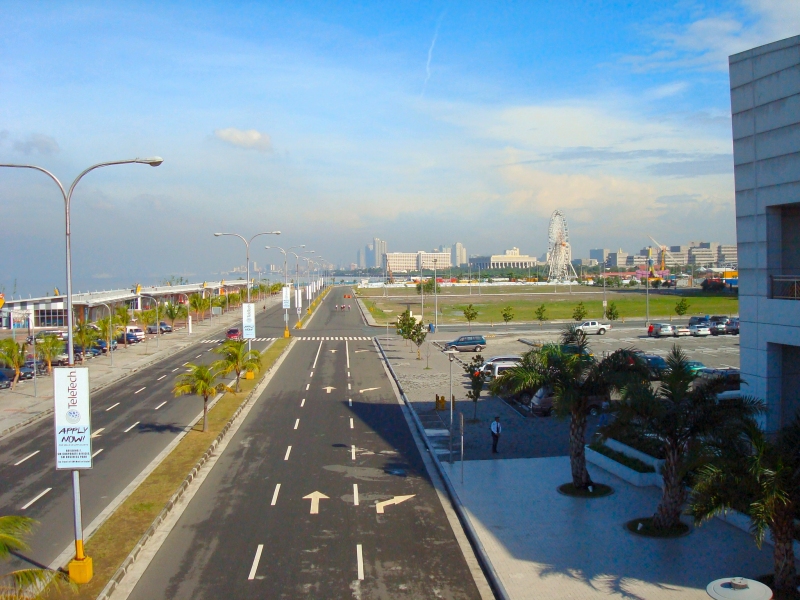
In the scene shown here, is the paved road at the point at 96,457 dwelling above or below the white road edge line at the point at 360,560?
above

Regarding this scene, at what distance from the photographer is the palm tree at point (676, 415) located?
14.0 meters

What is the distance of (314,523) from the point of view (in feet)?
53.2

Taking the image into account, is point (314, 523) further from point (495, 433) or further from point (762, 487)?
point (762, 487)

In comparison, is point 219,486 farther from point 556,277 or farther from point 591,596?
point 556,277

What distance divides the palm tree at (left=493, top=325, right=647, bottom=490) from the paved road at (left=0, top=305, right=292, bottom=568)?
39.0 ft

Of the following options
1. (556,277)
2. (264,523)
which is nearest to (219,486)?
(264,523)

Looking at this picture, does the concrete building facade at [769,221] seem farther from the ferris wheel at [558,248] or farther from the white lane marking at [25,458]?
the ferris wheel at [558,248]

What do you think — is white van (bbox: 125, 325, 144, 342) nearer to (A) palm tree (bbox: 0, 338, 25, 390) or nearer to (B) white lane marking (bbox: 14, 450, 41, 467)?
(A) palm tree (bbox: 0, 338, 25, 390)

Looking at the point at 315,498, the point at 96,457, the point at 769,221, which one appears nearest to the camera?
the point at 769,221

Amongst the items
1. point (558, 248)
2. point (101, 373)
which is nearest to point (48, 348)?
Result: point (101, 373)

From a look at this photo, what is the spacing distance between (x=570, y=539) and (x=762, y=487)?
5443mm

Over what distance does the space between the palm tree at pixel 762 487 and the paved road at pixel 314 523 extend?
4828 millimetres

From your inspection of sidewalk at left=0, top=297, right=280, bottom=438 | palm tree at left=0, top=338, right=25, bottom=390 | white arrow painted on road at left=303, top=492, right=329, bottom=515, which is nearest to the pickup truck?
sidewalk at left=0, top=297, right=280, bottom=438

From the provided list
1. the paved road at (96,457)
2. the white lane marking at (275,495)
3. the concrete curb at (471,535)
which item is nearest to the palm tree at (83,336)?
the paved road at (96,457)
